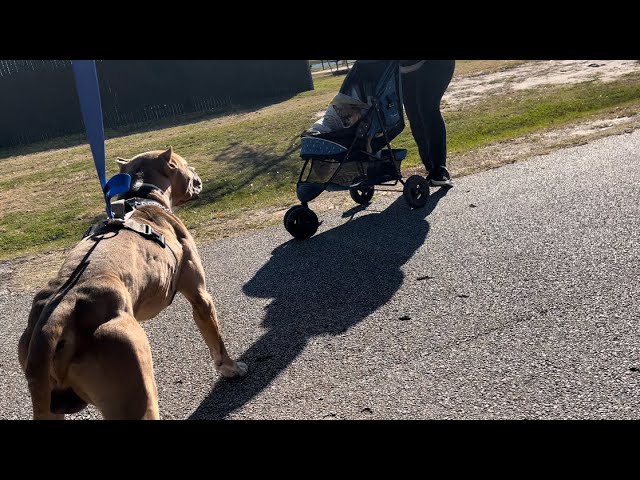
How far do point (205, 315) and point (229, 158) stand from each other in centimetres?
809

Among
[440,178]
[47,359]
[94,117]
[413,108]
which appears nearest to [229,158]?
[413,108]

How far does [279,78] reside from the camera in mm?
20156

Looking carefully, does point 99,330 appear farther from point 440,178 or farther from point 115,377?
point 440,178

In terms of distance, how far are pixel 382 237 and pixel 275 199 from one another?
2746mm

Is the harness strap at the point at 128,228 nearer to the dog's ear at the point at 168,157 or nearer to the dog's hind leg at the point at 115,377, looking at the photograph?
the dog's ear at the point at 168,157

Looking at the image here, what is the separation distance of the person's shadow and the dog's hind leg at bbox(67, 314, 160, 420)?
4.01ft

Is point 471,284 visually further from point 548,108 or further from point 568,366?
point 548,108

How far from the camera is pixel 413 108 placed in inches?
320

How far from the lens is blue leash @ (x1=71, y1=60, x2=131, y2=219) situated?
3674 millimetres

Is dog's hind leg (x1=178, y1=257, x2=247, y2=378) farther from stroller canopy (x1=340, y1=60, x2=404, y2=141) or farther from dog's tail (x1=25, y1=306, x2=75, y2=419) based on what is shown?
stroller canopy (x1=340, y1=60, x2=404, y2=141)

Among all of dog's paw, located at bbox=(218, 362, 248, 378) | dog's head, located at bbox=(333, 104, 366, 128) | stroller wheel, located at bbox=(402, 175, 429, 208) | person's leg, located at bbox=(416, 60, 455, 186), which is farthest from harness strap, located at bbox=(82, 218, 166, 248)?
person's leg, located at bbox=(416, 60, 455, 186)

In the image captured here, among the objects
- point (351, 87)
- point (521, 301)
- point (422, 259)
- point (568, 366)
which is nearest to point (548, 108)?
point (351, 87)

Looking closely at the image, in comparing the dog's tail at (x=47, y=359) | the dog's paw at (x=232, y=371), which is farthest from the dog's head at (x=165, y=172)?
the dog's tail at (x=47, y=359)

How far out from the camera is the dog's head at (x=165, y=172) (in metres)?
4.81
